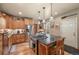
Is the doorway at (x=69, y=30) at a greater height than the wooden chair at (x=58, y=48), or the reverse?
the doorway at (x=69, y=30)

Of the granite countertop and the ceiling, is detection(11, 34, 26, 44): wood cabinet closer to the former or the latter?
the granite countertop

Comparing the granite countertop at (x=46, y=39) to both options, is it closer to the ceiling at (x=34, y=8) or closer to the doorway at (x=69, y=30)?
the doorway at (x=69, y=30)

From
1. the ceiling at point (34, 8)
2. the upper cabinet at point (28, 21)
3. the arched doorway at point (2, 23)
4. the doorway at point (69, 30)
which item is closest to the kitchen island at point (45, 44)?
the doorway at point (69, 30)

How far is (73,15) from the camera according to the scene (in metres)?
2.33

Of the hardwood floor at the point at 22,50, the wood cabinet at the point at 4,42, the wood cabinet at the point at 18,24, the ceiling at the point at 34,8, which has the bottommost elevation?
the hardwood floor at the point at 22,50

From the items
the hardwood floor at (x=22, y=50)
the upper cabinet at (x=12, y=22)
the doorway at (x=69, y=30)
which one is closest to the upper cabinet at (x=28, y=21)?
the upper cabinet at (x=12, y=22)

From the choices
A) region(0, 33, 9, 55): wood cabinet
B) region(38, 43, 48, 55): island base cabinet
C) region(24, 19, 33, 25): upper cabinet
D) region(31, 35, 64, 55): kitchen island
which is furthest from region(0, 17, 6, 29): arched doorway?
region(38, 43, 48, 55): island base cabinet

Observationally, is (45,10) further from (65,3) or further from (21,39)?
(21,39)

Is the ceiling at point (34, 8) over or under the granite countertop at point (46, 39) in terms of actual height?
over

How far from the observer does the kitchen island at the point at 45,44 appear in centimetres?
235

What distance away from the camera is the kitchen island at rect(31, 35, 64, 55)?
2353mm

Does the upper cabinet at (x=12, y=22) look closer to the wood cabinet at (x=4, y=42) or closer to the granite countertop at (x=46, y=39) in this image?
the wood cabinet at (x=4, y=42)
